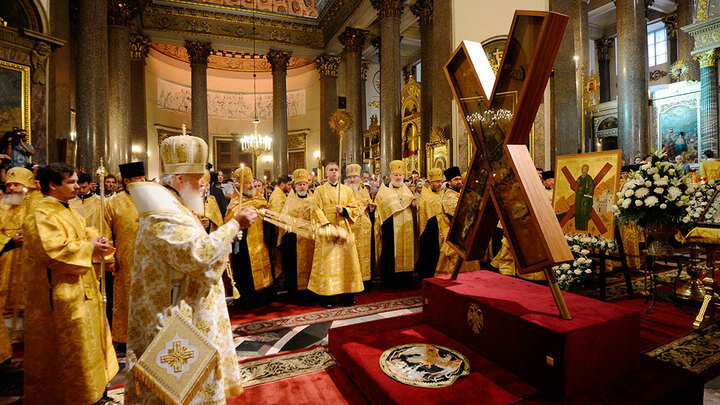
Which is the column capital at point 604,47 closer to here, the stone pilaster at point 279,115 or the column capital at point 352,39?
the column capital at point 352,39

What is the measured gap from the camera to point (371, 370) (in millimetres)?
2326

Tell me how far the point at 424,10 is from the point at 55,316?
12.6 metres

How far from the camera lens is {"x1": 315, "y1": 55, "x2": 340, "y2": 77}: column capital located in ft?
55.4

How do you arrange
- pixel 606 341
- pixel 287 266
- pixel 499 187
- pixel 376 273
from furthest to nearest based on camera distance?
pixel 376 273 < pixel 287 266 < pixel 499 187 < pixel 606 341

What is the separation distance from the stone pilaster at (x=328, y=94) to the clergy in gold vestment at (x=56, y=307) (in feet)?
47.9

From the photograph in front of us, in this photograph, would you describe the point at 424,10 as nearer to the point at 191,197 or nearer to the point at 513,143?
the point at 513,143

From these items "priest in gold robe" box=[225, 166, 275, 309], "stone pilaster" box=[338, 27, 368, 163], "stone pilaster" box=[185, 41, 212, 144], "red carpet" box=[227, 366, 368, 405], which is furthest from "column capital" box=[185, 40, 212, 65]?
"red carpet" box=[227, 366, 368, 405]

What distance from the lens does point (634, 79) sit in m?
10.1

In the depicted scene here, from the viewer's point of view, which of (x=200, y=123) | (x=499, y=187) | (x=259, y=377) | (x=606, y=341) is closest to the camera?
(x=606, y=341)

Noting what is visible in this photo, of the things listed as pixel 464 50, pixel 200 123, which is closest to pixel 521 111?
pixel 464 50

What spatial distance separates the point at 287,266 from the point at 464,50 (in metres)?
4.05

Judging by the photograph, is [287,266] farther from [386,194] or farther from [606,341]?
[606,341]

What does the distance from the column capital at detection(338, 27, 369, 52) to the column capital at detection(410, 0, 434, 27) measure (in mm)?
2970

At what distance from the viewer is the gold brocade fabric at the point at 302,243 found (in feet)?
17.3
